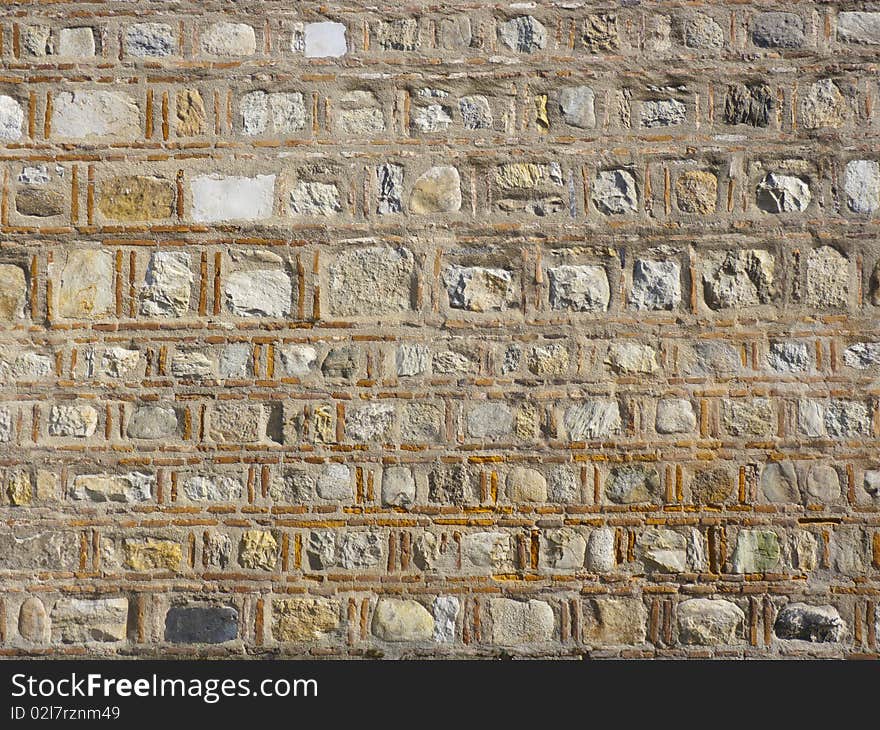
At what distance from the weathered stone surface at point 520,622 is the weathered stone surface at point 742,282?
117 centimetres

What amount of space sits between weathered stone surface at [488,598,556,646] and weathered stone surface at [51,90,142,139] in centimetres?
204

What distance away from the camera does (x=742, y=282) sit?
9.16ft

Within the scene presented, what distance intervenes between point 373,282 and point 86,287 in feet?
3.23

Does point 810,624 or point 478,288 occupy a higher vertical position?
point 478,288

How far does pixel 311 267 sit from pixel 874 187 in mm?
1922

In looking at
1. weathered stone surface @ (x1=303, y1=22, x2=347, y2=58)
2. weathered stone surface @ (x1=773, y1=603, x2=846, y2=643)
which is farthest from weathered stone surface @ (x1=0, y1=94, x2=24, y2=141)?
weathered stone surface @ (x1=773, y1=603, x2=846, y2=643)

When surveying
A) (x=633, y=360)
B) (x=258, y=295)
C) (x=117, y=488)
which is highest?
(x=258, y=295)

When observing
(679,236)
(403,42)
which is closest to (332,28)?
(403,42)

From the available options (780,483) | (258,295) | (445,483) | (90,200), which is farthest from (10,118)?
(780,483)

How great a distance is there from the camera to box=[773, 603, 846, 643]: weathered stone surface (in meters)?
2.73

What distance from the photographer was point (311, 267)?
2830mm

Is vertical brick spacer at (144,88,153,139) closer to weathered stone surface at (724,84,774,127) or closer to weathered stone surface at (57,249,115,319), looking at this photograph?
weathered stone surface at (57,249,115,319)

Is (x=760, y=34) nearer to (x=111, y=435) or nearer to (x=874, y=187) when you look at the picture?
(x=874, y=187)

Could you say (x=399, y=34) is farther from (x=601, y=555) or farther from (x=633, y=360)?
(x=601, y=555)
